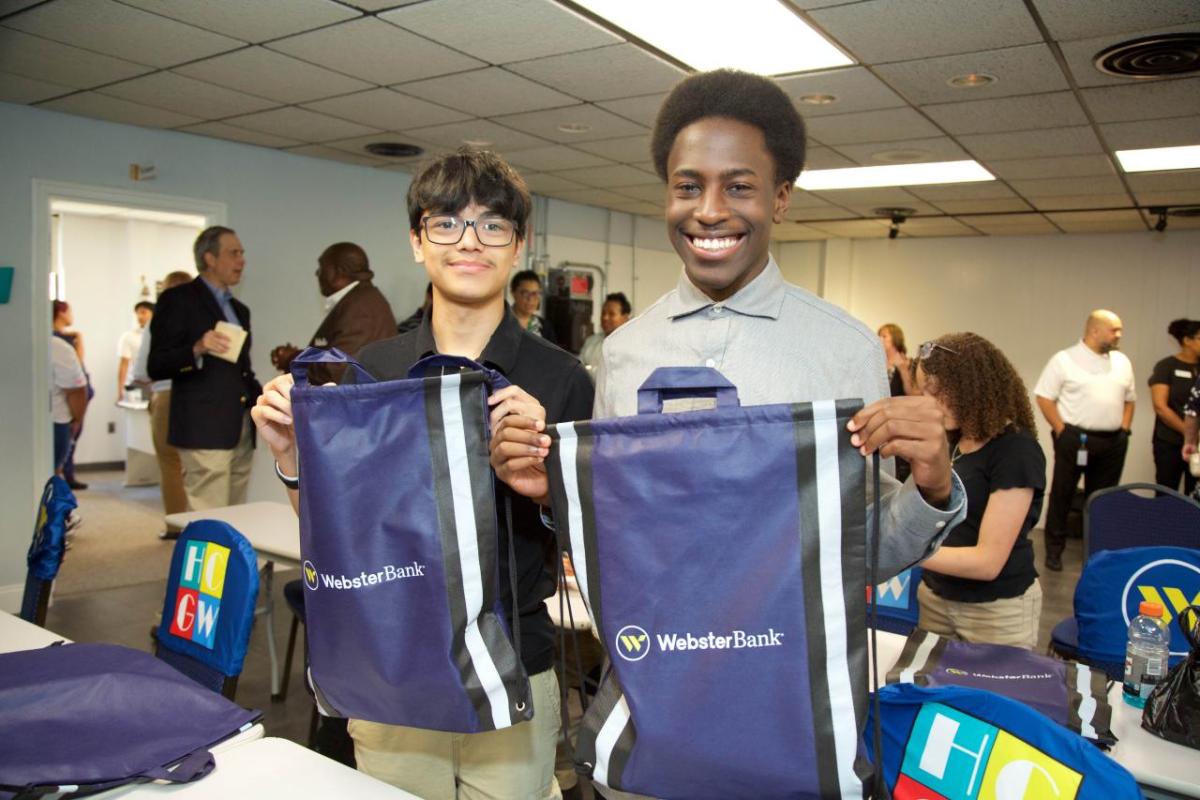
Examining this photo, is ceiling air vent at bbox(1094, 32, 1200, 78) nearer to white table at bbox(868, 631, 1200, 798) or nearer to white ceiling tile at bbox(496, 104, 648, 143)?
white ceiling tile at bbox(496, 104, 648, 143)

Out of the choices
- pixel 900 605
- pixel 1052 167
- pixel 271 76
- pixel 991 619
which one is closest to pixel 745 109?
pixel 900 605

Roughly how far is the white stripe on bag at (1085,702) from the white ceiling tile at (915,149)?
414cm

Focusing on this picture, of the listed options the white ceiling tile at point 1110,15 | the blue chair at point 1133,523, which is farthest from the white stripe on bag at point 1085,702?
the white ceiling tile at point 1110,15

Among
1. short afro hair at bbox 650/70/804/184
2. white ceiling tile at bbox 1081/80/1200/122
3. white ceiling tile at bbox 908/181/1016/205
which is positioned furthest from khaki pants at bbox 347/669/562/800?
white ceiling tile at bbox 908/181/1016/205

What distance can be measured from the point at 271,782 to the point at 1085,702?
5.27 ft

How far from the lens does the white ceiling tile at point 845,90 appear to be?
414cm

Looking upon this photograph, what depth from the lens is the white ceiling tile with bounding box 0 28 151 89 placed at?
3773 mm

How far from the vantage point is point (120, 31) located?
11.8ft

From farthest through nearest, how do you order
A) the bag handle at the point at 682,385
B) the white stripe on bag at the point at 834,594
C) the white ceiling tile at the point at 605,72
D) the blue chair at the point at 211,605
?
the white ceiling tile at the point at 605,72 < the blue chair at the point at 211,605 < the bag handle at the point at 682,385 < the white stripe on bag at the point at 834,594

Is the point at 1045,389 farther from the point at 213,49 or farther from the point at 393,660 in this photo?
the point at 393,660

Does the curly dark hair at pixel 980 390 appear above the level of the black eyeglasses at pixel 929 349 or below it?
below

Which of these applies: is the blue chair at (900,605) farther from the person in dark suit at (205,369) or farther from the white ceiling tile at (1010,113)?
the person in dark suit at (205,369)

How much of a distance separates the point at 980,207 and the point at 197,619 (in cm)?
767

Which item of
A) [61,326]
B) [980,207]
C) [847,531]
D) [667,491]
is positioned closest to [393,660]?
[667,491]
